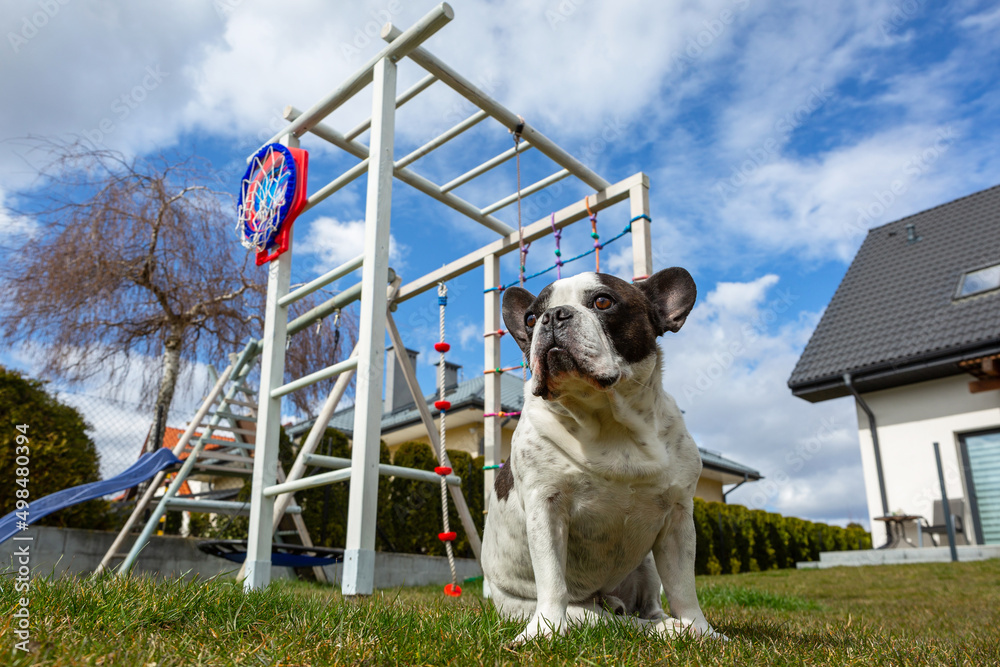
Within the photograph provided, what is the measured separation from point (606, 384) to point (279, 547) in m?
3.74

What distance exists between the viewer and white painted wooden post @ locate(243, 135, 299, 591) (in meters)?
4.29

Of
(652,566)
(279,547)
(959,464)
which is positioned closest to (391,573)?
(279,547)

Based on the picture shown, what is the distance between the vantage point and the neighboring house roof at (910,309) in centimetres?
1103

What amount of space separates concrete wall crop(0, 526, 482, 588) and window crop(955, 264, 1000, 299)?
9949mm

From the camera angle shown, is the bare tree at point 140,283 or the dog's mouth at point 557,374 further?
the bare tree at point 140,283

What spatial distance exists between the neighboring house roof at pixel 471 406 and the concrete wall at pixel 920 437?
297cm

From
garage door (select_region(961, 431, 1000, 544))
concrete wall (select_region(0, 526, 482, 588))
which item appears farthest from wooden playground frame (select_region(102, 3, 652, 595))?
garage door (select_region(961, 431, 1000, 544))

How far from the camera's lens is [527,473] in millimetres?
2215

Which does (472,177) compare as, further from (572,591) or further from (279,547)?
(572,591)

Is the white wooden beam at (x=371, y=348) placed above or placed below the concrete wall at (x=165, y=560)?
above

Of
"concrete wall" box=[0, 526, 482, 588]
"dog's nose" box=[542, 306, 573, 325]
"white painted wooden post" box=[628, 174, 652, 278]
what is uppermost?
"white painted wooden post" box=[628, 174, 652, 278]

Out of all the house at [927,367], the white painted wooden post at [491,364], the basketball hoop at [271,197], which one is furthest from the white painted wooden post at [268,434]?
the house at [927,367]

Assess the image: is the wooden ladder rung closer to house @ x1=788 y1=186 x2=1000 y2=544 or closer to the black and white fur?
the black and white fur

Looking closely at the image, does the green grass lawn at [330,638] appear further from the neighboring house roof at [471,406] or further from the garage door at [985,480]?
the garage door at [985,480]
